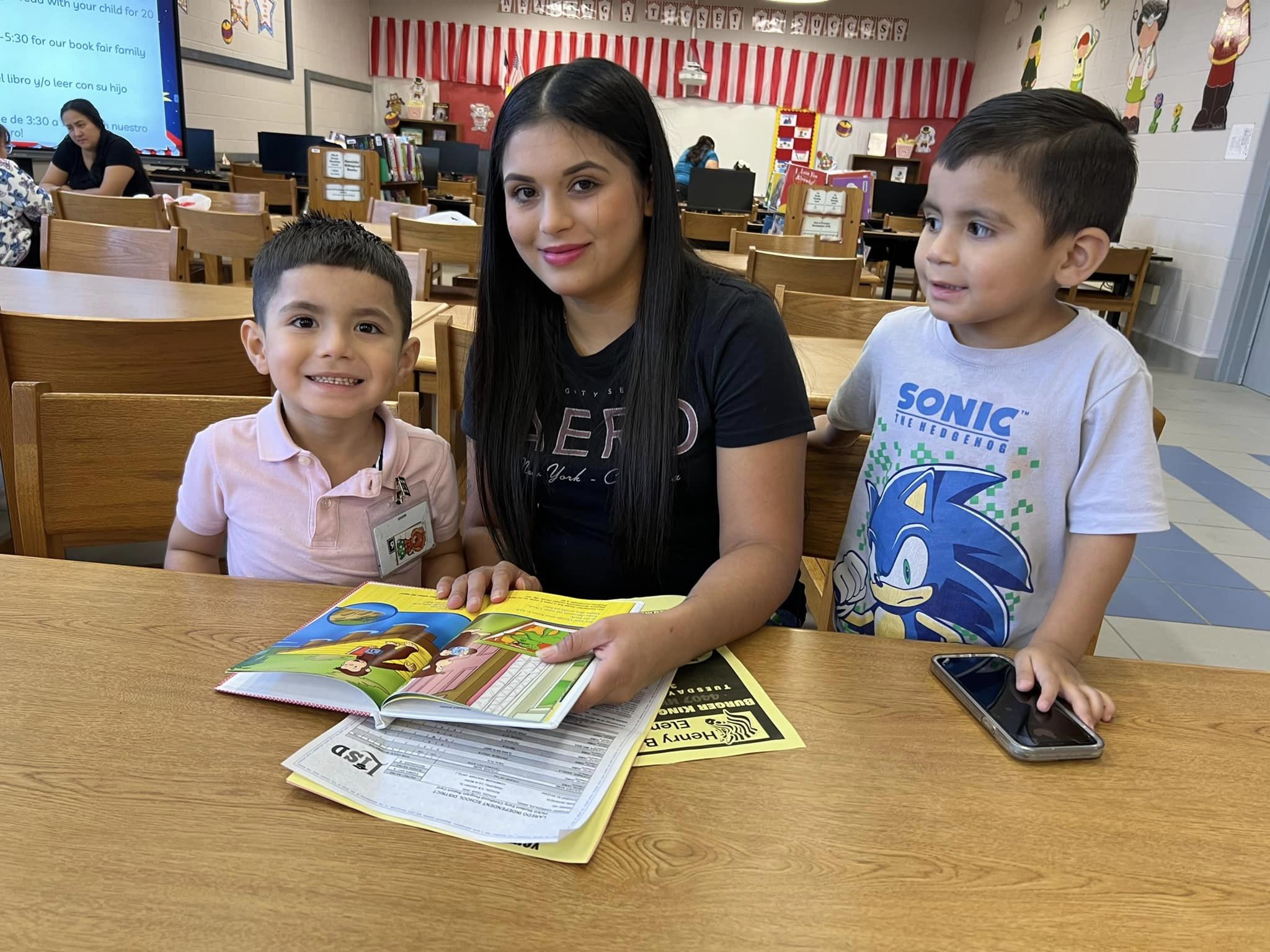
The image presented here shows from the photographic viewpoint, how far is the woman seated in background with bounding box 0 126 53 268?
11.0ft

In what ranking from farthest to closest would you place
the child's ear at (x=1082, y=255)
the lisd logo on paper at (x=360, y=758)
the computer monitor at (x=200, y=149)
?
the computer monitor at (x=200, y=149)
the child's ear at (x=1082, y=255)
the lisd logo on paper at (x=360, y=758)

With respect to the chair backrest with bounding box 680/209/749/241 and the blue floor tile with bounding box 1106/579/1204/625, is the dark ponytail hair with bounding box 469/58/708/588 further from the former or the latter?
the chair backrest with bounding box 680/209/749/241

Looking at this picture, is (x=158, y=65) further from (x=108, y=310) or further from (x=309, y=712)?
(x=309, y=712)

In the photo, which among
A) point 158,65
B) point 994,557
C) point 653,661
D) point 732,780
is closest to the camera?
point 732,780

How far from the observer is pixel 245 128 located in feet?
26.6

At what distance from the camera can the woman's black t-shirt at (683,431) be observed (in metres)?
1.03

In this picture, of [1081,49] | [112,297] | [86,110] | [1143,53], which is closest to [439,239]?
[112,297]

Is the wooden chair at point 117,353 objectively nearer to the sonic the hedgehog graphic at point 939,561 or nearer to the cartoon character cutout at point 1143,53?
the sonic the hedgehog graphic at point 939,561

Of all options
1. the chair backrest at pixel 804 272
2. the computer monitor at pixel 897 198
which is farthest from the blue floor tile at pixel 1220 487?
the computer monitor at pixel 897 198

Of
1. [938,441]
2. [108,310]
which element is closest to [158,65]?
[108,310]

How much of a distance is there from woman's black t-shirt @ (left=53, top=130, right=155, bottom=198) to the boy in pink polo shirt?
5.11m

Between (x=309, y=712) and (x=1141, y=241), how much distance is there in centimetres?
745

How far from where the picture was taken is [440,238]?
309cm

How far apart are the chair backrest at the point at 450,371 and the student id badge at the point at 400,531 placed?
1.02 feet
